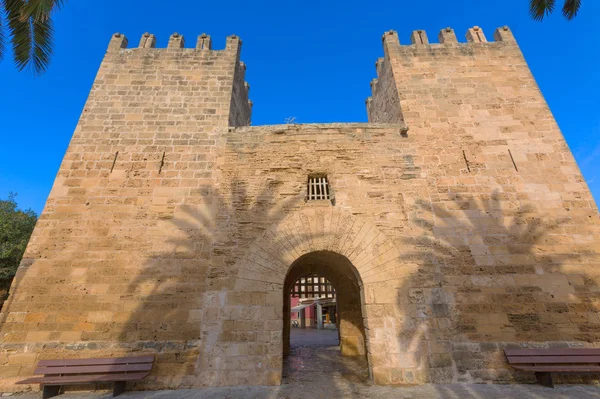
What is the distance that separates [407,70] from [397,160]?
287 cm

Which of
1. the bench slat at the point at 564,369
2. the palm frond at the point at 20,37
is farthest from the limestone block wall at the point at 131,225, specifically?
the bench slat at the point at 564,369

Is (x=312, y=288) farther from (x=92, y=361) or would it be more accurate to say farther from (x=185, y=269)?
(x=92, y=361)

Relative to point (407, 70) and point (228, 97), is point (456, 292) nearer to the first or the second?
point (407, 70)

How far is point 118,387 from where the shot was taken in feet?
14.2

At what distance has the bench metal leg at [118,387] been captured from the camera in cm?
425

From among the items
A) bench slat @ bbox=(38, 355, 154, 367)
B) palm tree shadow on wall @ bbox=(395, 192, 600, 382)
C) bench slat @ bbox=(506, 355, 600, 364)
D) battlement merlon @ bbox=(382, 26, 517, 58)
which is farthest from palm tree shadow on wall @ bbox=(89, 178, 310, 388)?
battlement merlon @ bbox=(382, 26, 517, 58)

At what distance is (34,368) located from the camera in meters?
4.57

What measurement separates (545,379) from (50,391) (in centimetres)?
792

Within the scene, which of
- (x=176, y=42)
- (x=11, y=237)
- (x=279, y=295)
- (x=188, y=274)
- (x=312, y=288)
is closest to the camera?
(x=279, y=295)

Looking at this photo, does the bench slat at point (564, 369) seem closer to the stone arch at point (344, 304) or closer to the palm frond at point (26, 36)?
the stone arch at point (344, 304)

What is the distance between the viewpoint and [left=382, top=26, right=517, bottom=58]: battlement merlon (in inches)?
303

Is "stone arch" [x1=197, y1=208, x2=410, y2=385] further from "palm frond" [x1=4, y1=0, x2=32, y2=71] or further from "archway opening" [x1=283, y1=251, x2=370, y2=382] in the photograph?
"palm frond" [x1=4, y1=0, x2=32, y2=71]

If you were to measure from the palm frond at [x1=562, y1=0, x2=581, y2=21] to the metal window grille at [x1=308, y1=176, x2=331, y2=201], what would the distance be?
5914mm

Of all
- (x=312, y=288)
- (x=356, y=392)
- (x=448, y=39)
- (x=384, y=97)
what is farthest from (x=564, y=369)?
(x=448, y=39)
